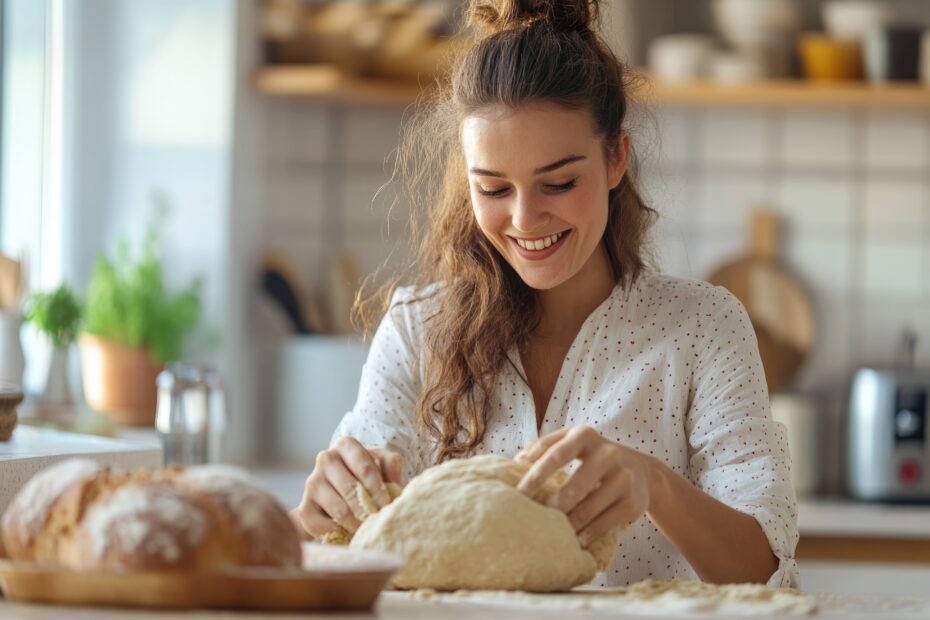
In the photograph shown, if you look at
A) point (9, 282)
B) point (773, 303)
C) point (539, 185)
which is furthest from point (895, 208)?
point (9, 282)

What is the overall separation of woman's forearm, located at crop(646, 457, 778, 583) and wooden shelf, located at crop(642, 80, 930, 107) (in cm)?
168

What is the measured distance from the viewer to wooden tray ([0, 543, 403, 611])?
796 millimetres

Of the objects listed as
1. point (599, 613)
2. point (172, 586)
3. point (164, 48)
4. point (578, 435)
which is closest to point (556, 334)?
point (578, 435)

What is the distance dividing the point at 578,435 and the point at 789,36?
212 centimetres

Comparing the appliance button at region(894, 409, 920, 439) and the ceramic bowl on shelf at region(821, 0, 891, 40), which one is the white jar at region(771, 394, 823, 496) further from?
the ceramic bowl on shelf at region(821, 0, 891, 40)

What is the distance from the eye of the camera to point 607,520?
111 centimetres

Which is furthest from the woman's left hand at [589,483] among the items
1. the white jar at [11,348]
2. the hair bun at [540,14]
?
the white jar at [11,348]

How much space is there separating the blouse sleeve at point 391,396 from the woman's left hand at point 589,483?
486mm

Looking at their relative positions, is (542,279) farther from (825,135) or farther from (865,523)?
(825,135)

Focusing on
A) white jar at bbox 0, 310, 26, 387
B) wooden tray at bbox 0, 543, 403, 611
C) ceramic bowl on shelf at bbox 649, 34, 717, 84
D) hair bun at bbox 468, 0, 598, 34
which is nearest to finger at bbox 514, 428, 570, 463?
wooden tray at bbox 0, 543, 403, 611

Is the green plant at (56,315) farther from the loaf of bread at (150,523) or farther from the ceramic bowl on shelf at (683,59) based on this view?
the loaf of bread at (150,523)

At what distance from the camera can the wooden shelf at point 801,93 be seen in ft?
9.39

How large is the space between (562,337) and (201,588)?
91 cm

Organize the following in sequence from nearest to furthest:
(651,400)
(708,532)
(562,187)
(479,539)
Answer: (479,539)
(708,532)
(562,187)
(651,400)
